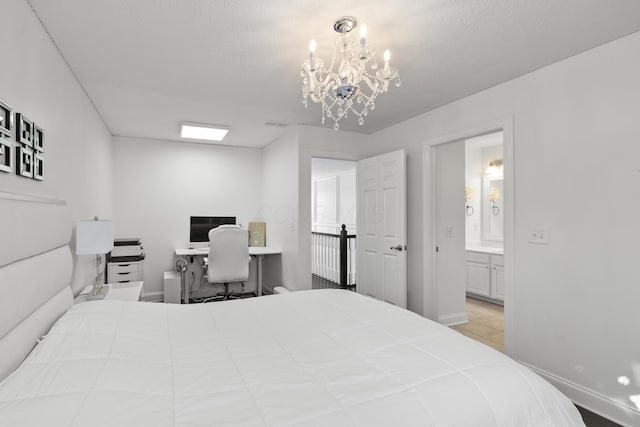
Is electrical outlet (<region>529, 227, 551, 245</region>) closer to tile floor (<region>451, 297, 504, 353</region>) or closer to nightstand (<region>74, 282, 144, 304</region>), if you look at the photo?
tile floor (<region>451, 297, 504, 353</region>)

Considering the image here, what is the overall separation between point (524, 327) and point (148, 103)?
4.07 meters

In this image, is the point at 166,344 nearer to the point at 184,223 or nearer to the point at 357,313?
the point at 357,313

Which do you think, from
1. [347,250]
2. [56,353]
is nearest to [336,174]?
[347,250]

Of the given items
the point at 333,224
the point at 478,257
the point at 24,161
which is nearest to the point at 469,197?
the point at 478,257

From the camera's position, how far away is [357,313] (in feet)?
6.70

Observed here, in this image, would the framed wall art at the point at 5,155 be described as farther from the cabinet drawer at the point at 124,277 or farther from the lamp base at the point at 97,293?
the cabinet drawer at the point at 124,277

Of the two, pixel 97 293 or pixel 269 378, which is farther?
pixel 97 293

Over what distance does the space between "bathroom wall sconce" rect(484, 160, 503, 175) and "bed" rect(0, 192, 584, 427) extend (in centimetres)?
454

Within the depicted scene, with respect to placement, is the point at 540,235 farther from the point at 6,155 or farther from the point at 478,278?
the point at 6,155

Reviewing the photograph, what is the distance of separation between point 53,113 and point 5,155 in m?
0.88

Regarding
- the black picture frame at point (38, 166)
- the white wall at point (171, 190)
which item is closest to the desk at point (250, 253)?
the white wall at point (171, 190)

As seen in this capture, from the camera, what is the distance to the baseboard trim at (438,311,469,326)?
3957 mm

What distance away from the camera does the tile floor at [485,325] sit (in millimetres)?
3553

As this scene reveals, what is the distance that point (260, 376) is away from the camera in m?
1.28
